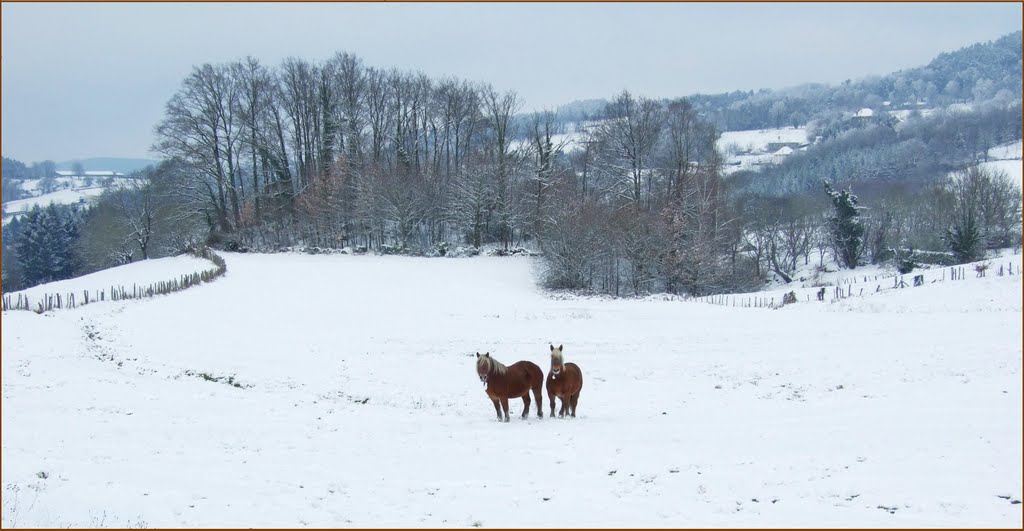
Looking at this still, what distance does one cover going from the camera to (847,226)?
184 ft

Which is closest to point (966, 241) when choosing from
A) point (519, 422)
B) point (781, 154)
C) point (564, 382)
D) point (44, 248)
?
point (564, 382)

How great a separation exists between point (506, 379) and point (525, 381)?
1.53 feet

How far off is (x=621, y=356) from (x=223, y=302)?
66.9ft

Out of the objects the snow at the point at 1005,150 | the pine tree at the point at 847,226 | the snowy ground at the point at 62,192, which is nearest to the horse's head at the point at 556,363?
the pine tree at the point at 847,226

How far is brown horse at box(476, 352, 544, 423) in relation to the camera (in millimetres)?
11818

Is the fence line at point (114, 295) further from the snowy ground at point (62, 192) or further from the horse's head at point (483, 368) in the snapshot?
the snowy ground at point (62, 192)

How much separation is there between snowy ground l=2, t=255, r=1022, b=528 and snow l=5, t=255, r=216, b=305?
13006 mm

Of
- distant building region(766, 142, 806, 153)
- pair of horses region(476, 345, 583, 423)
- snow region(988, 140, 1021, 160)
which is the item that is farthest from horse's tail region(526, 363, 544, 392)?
distant building region(766, 142, 806, 153)

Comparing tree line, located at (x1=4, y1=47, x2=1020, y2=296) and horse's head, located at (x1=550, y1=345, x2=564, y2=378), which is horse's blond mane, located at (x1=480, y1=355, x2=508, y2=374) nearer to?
horse's head, located at (x1=550, y1=345, x2=564, y2=378)

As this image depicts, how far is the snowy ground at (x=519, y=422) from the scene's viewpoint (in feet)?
23.8

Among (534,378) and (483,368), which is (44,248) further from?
(534,378)

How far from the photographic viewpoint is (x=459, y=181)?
58656 mm

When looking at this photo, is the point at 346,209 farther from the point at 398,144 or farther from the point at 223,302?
the point at 223,302

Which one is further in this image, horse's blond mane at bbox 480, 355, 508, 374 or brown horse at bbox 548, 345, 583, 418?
brown horse at bbox 548, 345, 583, 418
